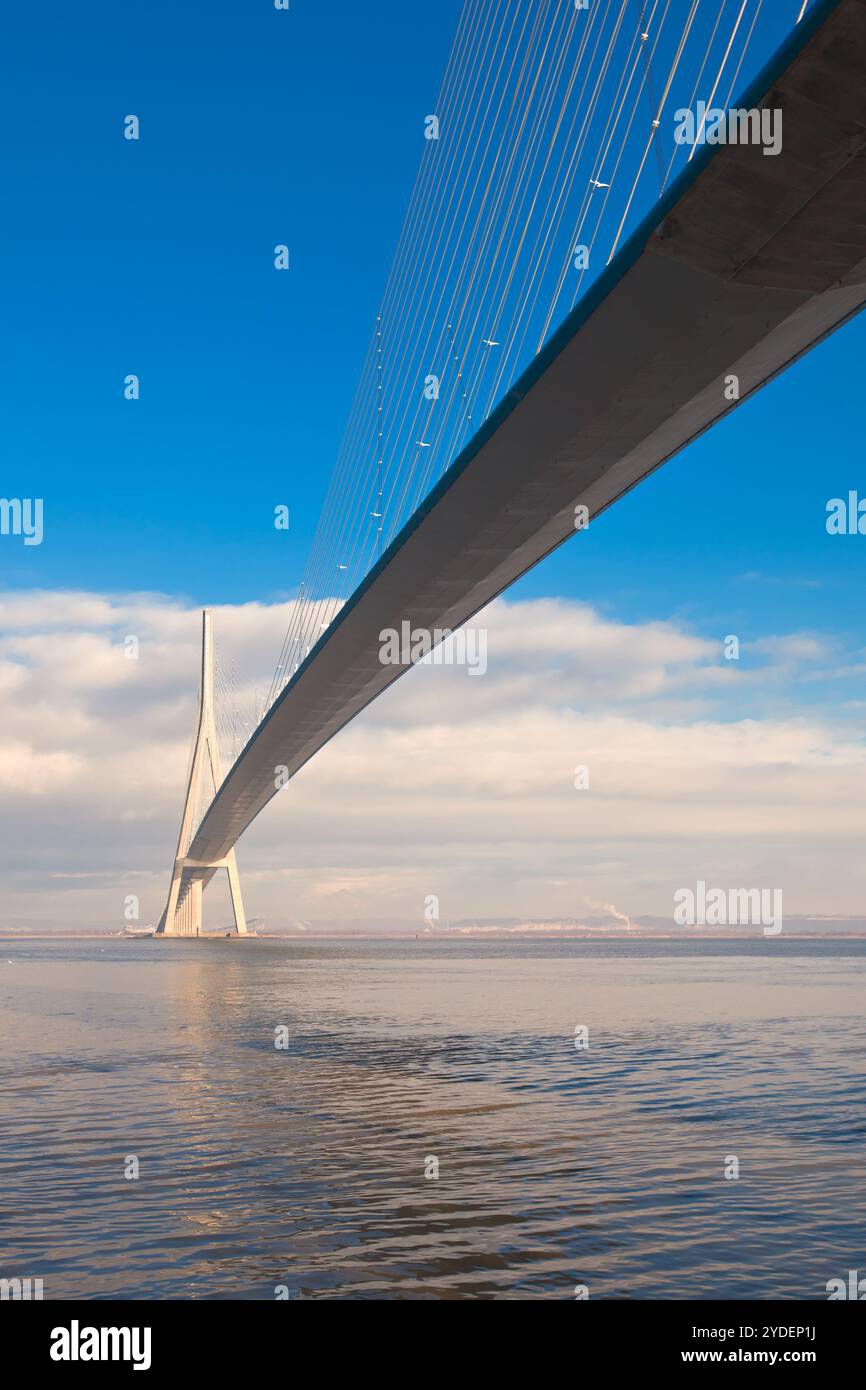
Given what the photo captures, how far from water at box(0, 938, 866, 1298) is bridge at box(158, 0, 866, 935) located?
6877 millimetres

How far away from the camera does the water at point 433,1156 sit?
5.70 m

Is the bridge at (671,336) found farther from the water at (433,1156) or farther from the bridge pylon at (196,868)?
the bridge pylon at (196,868)

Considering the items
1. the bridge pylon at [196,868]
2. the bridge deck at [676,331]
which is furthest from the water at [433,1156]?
the bridge pylon at [196,868]

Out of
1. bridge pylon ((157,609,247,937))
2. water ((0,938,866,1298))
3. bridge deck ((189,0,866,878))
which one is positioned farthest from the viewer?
bridge pylon ((157,609,247,937))

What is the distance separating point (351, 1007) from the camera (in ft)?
78.0

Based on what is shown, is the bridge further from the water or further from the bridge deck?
the water

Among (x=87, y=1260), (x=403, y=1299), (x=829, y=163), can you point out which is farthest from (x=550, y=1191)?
(x=829, y=163)

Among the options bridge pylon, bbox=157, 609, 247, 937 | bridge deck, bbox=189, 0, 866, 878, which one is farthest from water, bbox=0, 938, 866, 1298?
bridge pylon, bbox=157, 609, 247, 937

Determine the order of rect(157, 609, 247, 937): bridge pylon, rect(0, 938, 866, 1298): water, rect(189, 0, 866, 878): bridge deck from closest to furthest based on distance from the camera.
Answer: rect(0, 938, 866, 1298): water, rect(189, 0, 866, 878): bridge deck, rect(157, 609, 247, 937): bridge pylon

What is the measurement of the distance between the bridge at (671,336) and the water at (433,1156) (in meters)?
6.88

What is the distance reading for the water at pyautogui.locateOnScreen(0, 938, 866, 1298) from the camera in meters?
5.70
